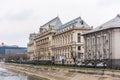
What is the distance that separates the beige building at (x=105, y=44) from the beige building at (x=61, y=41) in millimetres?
16265

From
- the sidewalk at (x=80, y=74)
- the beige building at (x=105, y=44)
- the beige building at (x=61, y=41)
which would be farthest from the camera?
the beige building at (x=61, y=41)

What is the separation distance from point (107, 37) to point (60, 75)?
16735mm

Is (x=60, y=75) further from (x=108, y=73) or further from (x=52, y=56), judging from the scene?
(x=52, y=56)

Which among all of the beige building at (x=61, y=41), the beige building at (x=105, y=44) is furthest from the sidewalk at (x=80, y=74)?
the beige building at (x=61, y=41)

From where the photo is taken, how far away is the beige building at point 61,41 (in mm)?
124938

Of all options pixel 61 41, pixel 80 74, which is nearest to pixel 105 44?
pixel 80 74

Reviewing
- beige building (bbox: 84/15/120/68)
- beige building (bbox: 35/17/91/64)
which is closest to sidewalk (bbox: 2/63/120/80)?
beige building (bbox: 84/15/120/68)

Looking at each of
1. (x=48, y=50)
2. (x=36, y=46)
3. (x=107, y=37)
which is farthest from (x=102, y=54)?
(x=36, y=46)

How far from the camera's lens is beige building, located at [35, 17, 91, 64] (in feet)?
410

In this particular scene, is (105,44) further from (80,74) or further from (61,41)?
(61,41)

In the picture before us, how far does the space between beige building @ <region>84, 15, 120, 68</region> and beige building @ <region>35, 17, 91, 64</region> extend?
16265 millimetres

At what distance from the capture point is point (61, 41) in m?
140

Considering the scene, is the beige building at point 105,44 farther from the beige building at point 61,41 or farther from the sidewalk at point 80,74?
the beige building at point 61,41

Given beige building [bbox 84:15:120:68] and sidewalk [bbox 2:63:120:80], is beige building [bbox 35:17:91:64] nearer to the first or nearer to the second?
beige building [bbox 84:15:120:68]
